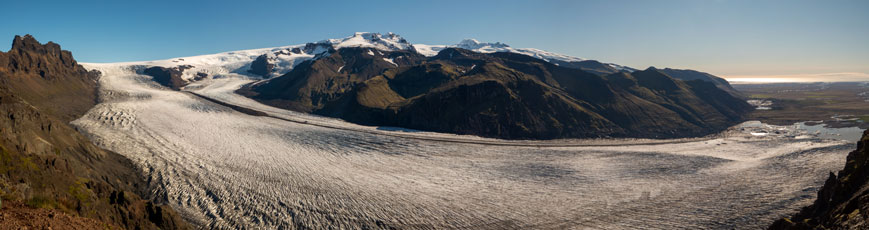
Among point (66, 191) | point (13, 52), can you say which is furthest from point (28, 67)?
point (66, 191)

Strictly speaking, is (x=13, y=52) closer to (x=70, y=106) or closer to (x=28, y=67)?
(x=28, y=67)

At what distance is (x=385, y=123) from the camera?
105 metres

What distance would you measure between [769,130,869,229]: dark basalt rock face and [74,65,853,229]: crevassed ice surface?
32.1 feet

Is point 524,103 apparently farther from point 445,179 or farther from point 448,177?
point 445,179

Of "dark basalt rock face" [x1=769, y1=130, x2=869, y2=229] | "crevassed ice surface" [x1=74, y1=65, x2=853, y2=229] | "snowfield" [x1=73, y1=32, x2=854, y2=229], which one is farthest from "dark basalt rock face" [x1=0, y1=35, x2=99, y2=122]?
"dark basalt rock face" [x1=769, y1=130, x2=869, y2=229]

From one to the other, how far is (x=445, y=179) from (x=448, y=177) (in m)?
1.14

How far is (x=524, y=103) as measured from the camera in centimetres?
10725

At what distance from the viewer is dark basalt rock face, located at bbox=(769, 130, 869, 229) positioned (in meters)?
21.5

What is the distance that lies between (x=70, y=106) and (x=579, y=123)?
143484 mm

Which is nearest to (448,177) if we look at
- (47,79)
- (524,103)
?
(524,103)

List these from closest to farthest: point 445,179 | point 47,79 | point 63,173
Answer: point 63,173 < point 445,179 < point 47,79

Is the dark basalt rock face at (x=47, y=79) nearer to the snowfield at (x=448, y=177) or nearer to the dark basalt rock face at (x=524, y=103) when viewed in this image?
the snowfield at (x=448, y=177)

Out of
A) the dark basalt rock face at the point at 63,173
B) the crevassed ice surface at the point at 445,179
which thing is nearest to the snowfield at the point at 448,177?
the crevassed ice surface at the point at 445,179

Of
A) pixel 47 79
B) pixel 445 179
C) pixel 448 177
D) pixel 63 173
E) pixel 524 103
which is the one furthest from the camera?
pixel 47 79
